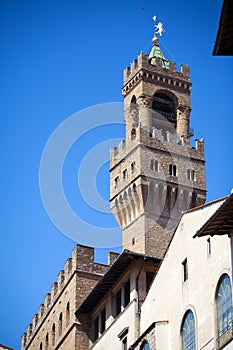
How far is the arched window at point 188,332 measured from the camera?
34844mm

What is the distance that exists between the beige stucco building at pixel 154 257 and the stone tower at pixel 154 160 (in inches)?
2.9

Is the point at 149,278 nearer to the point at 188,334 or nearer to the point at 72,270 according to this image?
the point at 188,334

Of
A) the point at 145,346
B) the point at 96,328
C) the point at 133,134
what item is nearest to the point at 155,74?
the point at 133,134

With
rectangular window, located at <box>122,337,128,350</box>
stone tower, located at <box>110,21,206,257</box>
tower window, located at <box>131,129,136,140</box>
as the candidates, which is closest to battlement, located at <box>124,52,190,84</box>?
stone tower, located at <box>110,21,206,257</box>

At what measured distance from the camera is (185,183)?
72188 millimetres

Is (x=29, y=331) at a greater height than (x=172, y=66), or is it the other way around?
(x=172, y=66)

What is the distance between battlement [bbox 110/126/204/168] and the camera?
72938 millimetres

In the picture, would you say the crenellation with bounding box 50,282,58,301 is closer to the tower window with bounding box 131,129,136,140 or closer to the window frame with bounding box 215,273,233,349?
the tower window with bounding box 131,129,136,140

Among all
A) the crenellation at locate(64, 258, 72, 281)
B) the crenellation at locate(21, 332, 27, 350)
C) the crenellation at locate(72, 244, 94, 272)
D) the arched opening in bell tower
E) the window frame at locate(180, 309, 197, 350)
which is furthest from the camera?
the arched opening in bell tower

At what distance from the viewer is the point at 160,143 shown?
2886 inches

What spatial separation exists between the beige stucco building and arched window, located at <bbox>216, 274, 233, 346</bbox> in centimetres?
3

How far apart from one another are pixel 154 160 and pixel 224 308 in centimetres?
4026

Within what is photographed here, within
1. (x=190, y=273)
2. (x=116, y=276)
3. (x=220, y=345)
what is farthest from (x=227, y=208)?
(x=116, y=276)

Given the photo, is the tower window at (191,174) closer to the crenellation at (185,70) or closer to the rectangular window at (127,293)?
the crenellation at (185,70)
